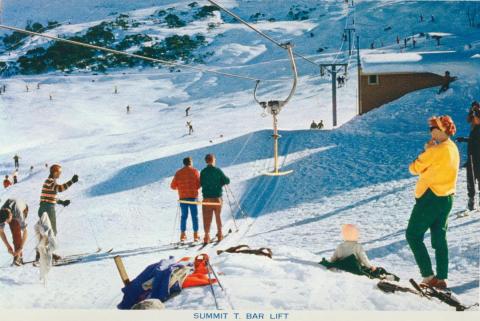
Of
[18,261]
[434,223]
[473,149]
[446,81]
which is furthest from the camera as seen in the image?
[446,81]

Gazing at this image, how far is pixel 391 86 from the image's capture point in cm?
1432

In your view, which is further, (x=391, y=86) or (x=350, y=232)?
(x=391, y=86)

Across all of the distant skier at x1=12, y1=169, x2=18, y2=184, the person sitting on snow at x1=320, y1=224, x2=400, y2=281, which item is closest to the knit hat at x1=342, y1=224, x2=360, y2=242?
the person sitting on snow at x1=320, y1=224, x2=400, y2=281

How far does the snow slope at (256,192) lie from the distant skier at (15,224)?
19 cm

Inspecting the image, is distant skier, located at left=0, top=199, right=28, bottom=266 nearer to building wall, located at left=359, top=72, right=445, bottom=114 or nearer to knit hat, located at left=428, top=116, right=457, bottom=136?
knit hat, located at left=428, top=116, right=457, bottom=136

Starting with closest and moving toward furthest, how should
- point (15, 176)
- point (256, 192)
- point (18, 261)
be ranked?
1. point (18, 261)
2. point (256, 192)
3. point (15, 176)

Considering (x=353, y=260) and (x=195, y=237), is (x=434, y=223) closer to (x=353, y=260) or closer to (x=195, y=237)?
(x=353, y=260)

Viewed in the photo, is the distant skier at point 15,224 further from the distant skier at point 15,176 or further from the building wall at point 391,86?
the building wall at point 391,86

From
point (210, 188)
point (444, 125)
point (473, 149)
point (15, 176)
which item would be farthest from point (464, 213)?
point (15, 176)

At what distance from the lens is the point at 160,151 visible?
1264 cm

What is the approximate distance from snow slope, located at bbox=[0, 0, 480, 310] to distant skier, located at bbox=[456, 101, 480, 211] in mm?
269

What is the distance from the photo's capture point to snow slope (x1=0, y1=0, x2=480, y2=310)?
3607 mm

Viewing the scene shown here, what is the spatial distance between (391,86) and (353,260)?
11.5 m

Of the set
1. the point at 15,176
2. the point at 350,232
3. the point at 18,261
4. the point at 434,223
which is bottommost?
the point at 15,176
